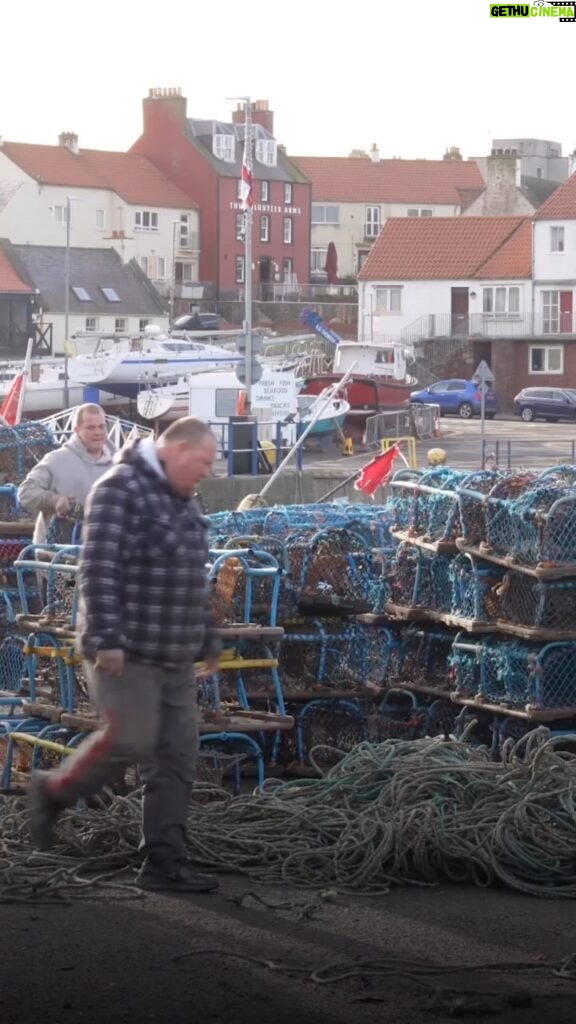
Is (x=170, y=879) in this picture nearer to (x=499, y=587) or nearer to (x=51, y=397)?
(x=499, y=587)

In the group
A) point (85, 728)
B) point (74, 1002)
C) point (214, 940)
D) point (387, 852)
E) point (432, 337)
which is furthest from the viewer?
point (432, 337)


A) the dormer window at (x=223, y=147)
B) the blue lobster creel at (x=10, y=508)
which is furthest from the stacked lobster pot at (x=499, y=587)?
the dormer window at (x=223, y=147)

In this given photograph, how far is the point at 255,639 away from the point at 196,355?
4815 cm

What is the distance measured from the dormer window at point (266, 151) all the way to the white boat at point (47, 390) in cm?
4554

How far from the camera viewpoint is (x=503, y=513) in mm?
8984

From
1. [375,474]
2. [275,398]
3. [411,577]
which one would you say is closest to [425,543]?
[411,577]

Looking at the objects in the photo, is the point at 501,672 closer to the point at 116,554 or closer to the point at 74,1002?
the point at 116,554

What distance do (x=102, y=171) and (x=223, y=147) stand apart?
266 inches

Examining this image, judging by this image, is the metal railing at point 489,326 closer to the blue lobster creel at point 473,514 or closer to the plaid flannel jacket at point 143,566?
the blue lobster creel at point 473,514

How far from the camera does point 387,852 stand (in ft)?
21.8

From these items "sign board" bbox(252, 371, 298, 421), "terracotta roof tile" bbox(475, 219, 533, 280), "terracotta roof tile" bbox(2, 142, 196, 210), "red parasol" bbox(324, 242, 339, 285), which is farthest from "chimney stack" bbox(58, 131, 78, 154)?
"sign board" bbox(252, 371, 298, 421)

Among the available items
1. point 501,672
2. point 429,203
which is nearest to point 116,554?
point 501,672

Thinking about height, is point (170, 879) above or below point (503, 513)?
below

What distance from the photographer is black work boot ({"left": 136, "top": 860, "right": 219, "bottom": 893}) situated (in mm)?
6250
